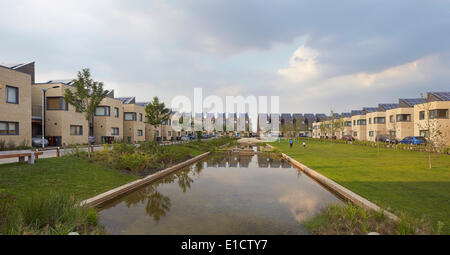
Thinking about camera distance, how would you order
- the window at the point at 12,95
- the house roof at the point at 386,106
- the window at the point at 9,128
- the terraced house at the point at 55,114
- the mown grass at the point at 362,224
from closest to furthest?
the mown grass at the point at 362,224 < the window at the point at 9,128 < the window at the point at 12,95 < the terraced house at the point at 55,114 < the house roof at the point at 386,106

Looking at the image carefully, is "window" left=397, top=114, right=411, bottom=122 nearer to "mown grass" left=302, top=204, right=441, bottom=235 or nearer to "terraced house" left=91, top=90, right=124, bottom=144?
"mown grass" left=302, top=204, right=441, bottom=235

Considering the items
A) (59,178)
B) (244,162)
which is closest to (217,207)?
(59,178)

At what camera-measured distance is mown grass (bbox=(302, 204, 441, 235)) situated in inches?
179

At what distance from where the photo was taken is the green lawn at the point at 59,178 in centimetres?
749

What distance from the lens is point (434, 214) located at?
5.63 meters

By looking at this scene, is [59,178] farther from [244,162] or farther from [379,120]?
[379,120]

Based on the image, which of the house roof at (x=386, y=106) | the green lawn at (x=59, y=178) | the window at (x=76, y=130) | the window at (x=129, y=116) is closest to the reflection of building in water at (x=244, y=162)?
the green lawn at (x=59, y=178)

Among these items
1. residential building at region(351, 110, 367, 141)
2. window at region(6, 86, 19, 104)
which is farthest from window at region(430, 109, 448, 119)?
window at region(6, 86, 19, 104)

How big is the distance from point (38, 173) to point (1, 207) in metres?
4.18

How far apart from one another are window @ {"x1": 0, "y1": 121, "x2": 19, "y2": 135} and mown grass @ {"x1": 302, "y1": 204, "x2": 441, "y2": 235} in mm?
27652

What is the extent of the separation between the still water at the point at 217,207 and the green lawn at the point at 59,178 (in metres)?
1.29

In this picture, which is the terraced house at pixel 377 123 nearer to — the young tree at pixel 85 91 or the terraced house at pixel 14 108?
the young tree at pixel 85 91
